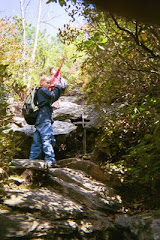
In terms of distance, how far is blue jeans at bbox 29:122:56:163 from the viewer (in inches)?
214

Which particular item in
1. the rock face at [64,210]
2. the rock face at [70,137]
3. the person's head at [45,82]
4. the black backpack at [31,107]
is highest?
the person's head at [45,82]

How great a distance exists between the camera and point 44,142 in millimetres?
5551

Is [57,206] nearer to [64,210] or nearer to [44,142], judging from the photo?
[64,210]

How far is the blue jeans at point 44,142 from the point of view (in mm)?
5434

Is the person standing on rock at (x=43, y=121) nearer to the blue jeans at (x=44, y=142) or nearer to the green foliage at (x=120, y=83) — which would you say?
the blue jeans at (x=44, y=142)

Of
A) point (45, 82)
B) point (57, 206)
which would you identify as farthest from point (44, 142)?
point (57, 206)

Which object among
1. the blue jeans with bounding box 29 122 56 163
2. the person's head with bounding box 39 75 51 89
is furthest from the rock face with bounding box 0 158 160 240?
the person's head with bounding box 39 75 51 89

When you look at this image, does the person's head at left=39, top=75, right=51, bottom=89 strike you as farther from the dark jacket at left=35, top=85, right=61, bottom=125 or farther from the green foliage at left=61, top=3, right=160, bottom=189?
the green foliage at left=61, top=3, right=160, bottom=189

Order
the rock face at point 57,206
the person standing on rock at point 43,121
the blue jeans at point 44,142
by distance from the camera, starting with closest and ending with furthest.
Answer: the rock face at point 57,206, the blue jeans at point 44,142, the person standing on rock at point 43,121

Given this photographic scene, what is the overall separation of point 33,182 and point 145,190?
211cm

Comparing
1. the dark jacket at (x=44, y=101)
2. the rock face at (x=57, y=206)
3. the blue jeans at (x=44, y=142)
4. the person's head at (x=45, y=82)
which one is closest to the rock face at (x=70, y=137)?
the blue jeans at (x=44, y=142)

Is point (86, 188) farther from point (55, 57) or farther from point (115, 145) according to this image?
point (55, 57)

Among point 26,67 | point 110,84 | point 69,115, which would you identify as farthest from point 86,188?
point 26,67

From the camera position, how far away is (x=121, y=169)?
16.8 ft
